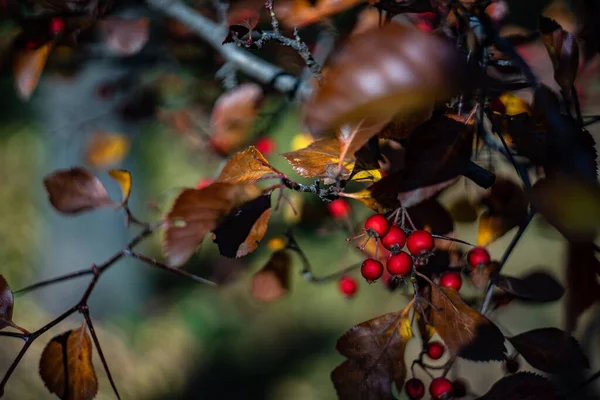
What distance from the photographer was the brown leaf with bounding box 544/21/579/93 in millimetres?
549

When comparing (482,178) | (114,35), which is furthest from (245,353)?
(482,178)

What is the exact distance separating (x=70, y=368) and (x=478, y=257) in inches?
22.6

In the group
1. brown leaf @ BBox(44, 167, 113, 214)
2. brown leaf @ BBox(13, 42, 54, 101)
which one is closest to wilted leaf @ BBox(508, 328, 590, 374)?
brown leaf @ BBox(44, 167, 113, 214)

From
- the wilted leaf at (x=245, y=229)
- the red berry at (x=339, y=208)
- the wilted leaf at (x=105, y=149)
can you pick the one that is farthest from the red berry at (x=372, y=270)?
the wilted leaf at (x=105, y=149)

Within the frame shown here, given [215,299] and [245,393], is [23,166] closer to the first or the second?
[215,299]

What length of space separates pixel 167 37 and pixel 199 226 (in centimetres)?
156

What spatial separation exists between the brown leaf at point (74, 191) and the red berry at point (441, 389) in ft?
1.81

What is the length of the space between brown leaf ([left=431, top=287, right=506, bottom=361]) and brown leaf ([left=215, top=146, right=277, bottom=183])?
9.9 inches

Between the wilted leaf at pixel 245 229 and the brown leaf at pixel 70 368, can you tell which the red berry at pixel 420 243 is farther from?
the brown leaf at pixel 70 368

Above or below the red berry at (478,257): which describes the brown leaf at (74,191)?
above

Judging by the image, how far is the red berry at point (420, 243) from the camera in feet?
1.87

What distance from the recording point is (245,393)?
75.5 inches

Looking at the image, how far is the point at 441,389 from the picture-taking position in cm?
69

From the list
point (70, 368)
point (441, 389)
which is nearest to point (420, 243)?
point (441, 389)
